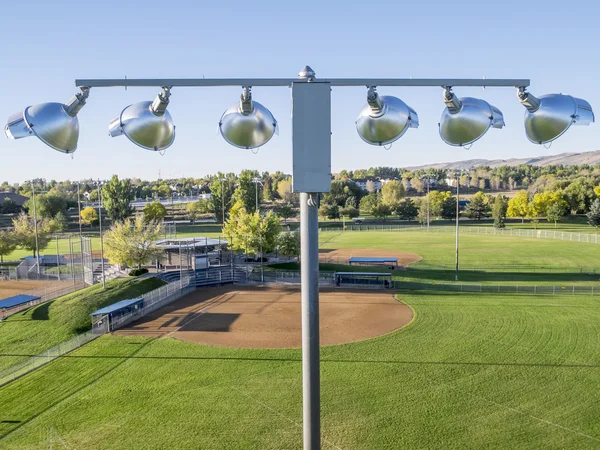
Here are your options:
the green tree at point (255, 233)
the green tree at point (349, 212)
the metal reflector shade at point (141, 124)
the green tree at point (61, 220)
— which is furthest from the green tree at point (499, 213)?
the metal reflector shade at point (141, 124)

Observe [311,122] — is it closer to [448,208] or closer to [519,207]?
[519,207]

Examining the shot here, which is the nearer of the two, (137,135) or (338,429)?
(137,135)

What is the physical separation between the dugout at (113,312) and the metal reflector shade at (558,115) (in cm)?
2579

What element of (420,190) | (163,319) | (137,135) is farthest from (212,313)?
(420,190)

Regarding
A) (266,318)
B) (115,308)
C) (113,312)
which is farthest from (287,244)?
(113,312)

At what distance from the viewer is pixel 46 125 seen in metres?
4.73

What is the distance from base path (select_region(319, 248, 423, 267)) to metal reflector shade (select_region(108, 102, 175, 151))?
46681 mm

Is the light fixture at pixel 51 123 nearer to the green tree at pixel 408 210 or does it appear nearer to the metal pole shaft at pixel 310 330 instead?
the metal pole shaft at pixel 310 330

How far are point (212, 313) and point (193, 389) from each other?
12497mm

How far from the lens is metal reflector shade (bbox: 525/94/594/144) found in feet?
16.6

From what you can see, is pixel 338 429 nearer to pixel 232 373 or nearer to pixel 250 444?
pixel 250 444

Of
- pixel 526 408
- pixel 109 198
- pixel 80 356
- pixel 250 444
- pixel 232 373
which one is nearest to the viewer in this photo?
pixel 250 444

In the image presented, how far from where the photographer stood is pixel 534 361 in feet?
67.1

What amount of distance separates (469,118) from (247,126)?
2663mm
